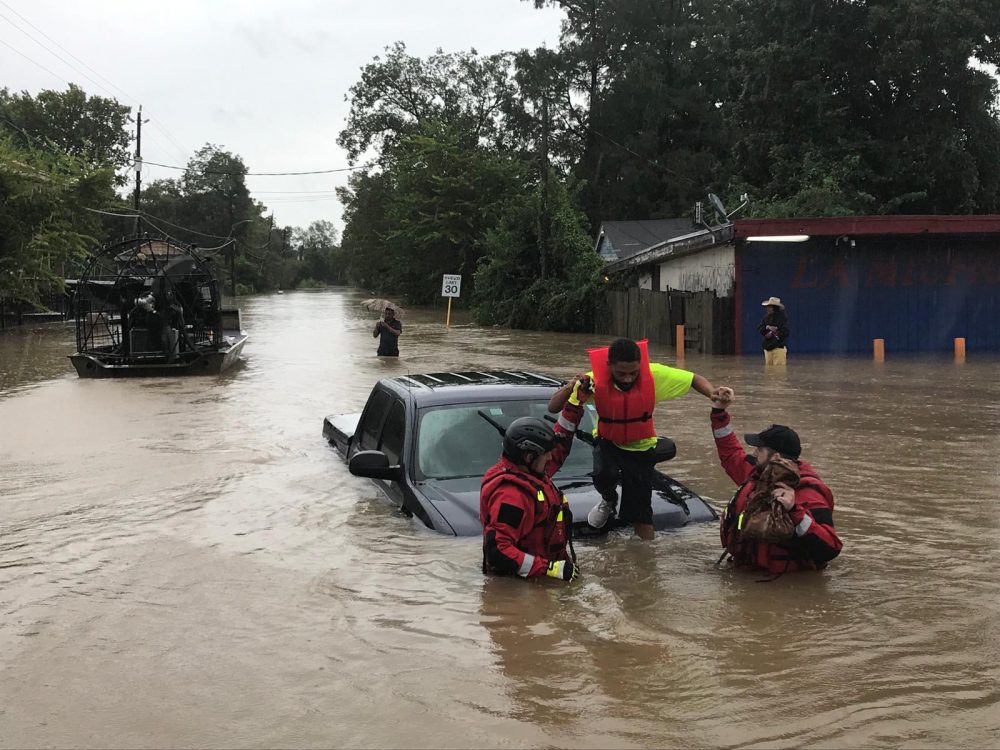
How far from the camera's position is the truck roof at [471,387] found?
290 inches

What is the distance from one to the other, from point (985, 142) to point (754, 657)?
40.3m

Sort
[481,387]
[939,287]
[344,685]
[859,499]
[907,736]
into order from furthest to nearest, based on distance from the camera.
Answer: [939,287]
[859,499]
[481,387]
[344,685]
[907,736]

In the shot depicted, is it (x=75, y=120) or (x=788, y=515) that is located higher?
(x=75, y=120)

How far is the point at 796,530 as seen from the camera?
5.80 m

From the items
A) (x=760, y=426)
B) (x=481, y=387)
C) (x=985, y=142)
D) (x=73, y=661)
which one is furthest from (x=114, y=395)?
(x=985, y=142)

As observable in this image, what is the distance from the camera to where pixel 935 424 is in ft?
43.2

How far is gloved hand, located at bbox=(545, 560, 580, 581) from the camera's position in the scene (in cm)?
581

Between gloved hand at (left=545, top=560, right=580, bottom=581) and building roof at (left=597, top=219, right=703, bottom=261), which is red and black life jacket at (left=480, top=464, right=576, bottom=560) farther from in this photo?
building roof at (left=597, top=219, right=703, bottom=261)

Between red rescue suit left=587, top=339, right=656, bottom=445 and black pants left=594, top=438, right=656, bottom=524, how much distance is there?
9 cm

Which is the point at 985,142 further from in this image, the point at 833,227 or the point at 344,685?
the point at 344,685

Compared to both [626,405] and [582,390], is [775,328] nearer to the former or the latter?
[626,405]

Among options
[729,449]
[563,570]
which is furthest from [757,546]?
[563,570]

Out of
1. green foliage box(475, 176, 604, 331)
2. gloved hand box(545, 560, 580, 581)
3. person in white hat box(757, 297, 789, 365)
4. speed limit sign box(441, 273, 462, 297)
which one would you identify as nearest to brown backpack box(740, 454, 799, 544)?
gloved hand box(545, 560, 580, 581)

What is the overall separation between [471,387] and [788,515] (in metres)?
2.58
